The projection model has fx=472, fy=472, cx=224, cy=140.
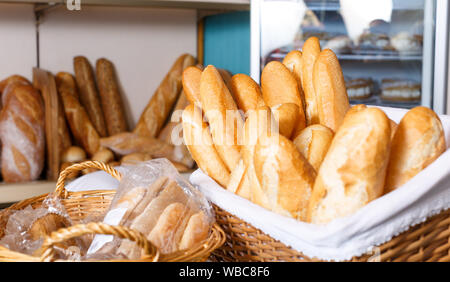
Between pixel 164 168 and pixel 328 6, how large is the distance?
175 centimetres

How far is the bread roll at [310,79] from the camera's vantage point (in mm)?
834

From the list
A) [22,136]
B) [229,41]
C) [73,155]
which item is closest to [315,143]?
[22,136]

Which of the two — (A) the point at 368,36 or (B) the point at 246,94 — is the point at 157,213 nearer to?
(B) the point at 246,94

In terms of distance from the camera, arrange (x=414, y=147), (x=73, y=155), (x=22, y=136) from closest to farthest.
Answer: (x=414, y=147) → (x=22, y=136) → (x=73, y=155)

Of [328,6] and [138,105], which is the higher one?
[328,6]

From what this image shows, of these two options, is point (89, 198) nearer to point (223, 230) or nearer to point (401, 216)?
point (223, 230)

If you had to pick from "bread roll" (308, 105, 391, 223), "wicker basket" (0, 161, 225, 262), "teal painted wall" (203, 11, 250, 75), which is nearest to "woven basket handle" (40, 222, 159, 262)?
"wicker basket" (0, 161, 225, 262)

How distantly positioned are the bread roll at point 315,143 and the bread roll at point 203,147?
133 mm

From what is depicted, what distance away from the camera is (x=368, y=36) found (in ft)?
7.36

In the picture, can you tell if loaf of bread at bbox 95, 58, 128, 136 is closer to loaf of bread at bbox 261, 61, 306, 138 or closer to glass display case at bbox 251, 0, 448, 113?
glass display case at bbox 251, 0, 448, 113

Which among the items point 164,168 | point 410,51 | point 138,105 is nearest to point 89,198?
point 164,168

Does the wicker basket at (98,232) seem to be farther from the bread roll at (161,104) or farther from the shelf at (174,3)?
the bread roll at (161,104)

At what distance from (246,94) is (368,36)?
5.21 feet
